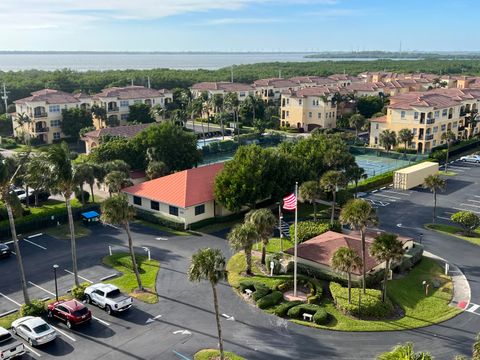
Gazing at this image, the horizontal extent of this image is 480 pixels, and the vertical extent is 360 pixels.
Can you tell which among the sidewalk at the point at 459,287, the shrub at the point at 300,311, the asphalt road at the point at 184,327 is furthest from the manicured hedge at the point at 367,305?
the sidewalk at the point at 459,287

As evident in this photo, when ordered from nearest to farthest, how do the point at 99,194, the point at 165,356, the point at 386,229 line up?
the point at 165,356
the point at 386,229
the point at 99,194

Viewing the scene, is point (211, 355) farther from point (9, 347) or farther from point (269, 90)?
point (269, 90)

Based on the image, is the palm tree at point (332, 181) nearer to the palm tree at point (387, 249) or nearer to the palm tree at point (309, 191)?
the palm tree at point (309, 191)

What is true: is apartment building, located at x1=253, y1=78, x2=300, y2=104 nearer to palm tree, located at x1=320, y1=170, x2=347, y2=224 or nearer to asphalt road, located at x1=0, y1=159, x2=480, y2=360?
palm tree, located at x1=320, y1=170, x2=347, y2=224

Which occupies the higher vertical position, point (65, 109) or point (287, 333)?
point (65, 109)

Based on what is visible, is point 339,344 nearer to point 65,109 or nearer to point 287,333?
point 287,333

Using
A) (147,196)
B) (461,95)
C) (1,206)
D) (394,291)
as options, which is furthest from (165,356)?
(461,95)

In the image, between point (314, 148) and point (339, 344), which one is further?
point (314, 148)

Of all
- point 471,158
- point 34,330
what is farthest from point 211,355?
point 471,158
